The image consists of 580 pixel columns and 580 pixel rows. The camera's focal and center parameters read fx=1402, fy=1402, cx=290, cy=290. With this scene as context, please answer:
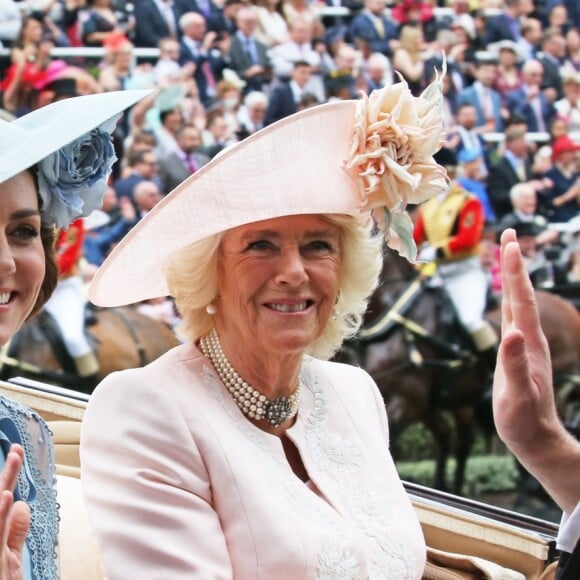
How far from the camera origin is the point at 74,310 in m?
7.69

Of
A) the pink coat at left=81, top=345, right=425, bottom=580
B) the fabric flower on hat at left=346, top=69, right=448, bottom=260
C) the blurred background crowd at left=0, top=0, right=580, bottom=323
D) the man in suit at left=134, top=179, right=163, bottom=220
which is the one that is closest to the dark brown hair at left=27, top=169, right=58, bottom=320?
the pink coat at left=81, top=345, right=425, bottom=580

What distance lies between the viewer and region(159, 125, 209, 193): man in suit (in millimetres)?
8859

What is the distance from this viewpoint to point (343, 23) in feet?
40.6

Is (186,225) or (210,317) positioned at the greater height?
(186,225)

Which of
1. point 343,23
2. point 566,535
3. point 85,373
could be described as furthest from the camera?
point 343,23

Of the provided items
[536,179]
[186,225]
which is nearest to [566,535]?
[186,225]

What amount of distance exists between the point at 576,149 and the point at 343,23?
2.47 m

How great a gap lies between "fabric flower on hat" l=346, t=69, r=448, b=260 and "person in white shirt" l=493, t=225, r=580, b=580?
49 cm

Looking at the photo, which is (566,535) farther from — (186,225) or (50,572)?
(186,225)

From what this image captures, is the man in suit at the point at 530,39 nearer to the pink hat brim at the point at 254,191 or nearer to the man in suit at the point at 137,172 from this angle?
the man in suit at the point at 137,172

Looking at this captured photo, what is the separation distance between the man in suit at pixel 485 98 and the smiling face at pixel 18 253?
32.4ft

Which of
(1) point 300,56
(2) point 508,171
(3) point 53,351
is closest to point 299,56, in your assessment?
(1) point 300,56

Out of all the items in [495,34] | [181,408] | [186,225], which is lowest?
[495,34]

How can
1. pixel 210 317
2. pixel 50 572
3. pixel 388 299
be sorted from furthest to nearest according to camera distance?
pixel 388 299
pixel 210 317
pixel 50 572
